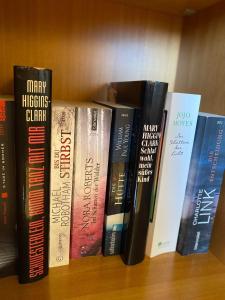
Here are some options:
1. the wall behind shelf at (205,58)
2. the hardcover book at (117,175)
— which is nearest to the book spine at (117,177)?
the hardcover book at (117,175)

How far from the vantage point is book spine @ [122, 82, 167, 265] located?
17.5 inches

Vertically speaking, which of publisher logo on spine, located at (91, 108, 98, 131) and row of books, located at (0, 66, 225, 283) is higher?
publisher logo on spine, located at (91, 108, 98, 131)

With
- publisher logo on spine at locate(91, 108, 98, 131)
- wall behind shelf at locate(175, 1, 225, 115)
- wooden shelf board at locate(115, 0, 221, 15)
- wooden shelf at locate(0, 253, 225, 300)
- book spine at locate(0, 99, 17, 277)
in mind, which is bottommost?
wooden shelf at locate(0, 253, 225, 300)

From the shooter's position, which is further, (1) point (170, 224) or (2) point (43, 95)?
(1) point (170, 224)

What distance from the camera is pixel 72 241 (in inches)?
19.9

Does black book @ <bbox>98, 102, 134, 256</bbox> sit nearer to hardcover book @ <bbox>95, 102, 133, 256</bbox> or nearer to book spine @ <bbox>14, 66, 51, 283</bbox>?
hardcover book @ <bbox>95, 102, 133, 256</bbox>

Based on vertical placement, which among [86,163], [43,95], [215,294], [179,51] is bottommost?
[215,294]

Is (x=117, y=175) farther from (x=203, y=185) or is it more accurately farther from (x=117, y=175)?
(x=203, y=185)

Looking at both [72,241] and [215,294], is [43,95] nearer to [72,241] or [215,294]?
[72,241]

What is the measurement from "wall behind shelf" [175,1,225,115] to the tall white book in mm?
110

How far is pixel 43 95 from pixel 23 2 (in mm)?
288

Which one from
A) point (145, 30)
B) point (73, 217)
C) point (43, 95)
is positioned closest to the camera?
point (43, 95)

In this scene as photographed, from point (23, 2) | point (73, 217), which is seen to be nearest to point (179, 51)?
point (23, 2)

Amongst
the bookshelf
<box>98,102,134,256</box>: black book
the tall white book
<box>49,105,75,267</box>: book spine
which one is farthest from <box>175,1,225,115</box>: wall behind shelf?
<box>49,105,75,267</box>: book spine
